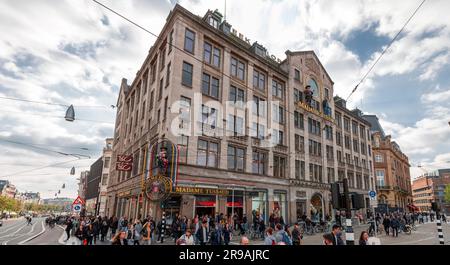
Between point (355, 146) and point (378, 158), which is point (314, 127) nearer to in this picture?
point (355, 146)

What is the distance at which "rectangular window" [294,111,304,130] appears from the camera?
3659 cm

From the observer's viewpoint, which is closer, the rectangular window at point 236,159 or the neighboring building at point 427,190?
the rectangular window at point 236,159

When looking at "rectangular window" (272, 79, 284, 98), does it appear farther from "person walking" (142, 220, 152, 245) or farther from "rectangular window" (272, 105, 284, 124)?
"person walking" (142, 220, 152, 245)

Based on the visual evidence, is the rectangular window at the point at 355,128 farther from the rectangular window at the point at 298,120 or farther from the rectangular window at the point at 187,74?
the rectangular window at the point at 187,74

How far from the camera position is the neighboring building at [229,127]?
24094mm

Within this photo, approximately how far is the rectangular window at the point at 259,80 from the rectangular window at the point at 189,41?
923cm

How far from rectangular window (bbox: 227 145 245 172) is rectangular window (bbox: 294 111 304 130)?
38.5ft

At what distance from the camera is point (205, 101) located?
85.5 feet

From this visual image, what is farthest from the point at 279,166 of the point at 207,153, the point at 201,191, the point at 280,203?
the point at 201,191

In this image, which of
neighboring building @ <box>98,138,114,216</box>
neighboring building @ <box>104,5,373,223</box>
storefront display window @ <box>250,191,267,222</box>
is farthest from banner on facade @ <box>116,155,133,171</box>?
neighboring building @ <box>98,138,114,216</box>

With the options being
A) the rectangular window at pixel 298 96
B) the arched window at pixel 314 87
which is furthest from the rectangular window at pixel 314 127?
the arched window at pixel 314 87

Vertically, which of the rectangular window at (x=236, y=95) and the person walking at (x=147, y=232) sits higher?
the rectangular window at (x=236, y=95)

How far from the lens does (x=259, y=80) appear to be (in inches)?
1303
